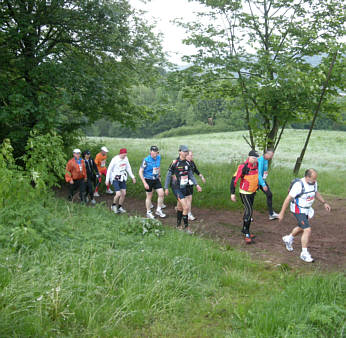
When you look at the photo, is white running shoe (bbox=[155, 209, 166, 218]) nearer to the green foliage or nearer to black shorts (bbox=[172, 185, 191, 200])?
black shorts (bbox=[172, 185, 191, 200])

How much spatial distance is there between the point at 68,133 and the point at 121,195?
6379 mm

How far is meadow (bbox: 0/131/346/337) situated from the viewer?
388 centimetres

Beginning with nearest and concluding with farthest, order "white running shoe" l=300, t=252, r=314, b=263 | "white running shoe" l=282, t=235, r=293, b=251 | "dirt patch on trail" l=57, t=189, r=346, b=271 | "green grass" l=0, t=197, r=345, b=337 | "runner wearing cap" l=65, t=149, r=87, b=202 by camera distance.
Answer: "green grass" l=0, t=197, r=345, b=337
"white running shoe" l=300, t=252, r=314, b=263
"dirt patch on trail" l=57, t=189, r=346, b=271
"white running shoe" l=282, t=235, r=293, b=251
"runner wearing cap" l=65, t=149, r=87, b=202

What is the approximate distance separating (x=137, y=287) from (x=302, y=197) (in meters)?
4.00

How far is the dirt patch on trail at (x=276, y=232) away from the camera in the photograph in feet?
23.4

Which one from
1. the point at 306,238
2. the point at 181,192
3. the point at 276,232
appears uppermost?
the point at 181,192

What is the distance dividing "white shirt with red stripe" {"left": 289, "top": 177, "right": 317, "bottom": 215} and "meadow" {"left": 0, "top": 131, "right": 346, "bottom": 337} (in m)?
1.32

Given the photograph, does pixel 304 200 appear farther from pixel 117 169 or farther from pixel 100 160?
pixel 100 160

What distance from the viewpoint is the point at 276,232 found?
30.7ft

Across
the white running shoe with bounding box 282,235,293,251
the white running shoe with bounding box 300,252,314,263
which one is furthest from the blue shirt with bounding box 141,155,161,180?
the white running shoe with bounding box 300,252,314,263

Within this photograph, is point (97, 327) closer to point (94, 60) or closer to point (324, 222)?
point (324, 222)

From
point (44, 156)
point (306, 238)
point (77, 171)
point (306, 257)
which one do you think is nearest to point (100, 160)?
point (77, 171)

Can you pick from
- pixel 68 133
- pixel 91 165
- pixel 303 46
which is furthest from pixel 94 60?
pixel 303 46

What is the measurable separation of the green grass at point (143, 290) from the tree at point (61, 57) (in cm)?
584
